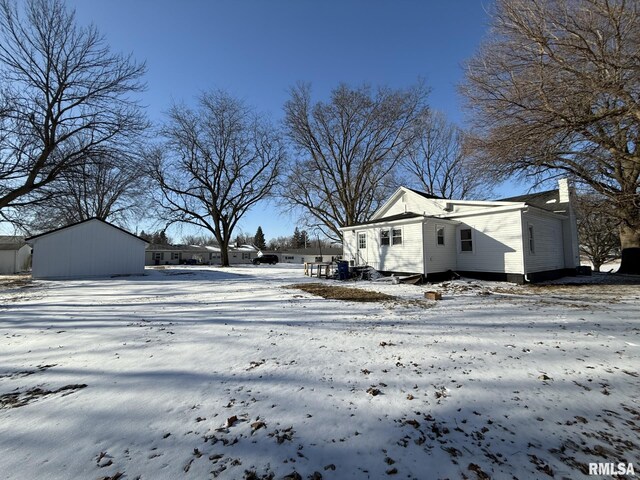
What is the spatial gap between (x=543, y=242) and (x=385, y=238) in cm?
779

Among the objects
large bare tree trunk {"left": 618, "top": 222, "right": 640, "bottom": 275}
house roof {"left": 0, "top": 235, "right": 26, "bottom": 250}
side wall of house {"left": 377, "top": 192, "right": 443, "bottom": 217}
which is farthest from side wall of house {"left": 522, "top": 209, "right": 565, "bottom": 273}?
house roof {"left": 0, "top": 235, "right": 26, "bottom": 250}

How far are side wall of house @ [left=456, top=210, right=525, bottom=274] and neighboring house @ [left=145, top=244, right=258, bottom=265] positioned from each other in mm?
49589

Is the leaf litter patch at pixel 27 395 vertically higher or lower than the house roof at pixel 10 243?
lower

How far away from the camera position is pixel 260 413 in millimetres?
2760

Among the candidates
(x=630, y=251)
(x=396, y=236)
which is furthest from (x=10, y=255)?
(x=630, y=251)

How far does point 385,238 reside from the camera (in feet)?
52.2

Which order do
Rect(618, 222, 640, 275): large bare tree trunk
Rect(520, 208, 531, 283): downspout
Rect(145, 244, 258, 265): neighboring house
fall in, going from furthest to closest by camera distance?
Rect(145, 244, 258, 265): neighboring house
Rect(618, 222, 640, 275): large bare tree trunk
Rect(520, 208, 531, 283): downspout

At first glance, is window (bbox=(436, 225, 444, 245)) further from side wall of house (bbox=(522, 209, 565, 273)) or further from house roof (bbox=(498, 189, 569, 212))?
house roof (bbox=(498, 189, 569, 212))

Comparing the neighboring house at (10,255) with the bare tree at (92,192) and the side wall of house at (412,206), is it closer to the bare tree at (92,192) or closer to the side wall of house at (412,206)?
the bare tree at (92,192)

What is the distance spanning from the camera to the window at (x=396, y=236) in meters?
15.1

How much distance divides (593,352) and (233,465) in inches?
204

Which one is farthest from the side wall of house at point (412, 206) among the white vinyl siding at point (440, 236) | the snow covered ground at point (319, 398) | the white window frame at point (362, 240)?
the snow covered ground at point (319, 398)

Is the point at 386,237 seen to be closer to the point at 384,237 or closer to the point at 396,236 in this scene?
the point at 384,237

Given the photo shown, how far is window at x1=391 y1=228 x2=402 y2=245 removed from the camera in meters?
15.1
